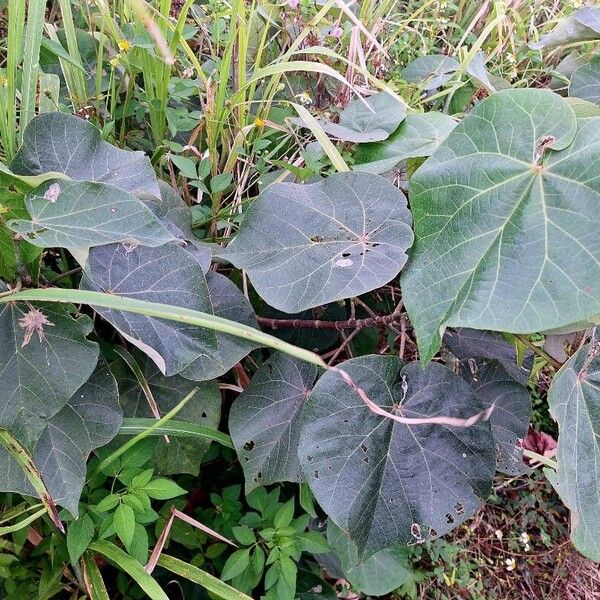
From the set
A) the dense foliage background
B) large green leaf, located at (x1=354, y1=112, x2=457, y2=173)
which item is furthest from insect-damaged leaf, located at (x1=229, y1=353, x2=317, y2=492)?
large green leaf, located at (x1=354, y1=112, x2=457, y2=173)

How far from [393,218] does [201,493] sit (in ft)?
2.19

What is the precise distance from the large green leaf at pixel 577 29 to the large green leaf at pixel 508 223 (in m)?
→ 0.64

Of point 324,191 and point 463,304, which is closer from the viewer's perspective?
point 463,304

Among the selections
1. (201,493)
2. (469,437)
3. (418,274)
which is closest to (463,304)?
(418,274)

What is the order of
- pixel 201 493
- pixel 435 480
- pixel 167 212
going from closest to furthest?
pixel 435 480 → pixel 167 212 → pixel 201 493

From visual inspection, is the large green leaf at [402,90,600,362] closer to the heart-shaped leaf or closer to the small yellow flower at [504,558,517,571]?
the heart-shaped leaf

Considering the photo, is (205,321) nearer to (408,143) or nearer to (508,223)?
(508,223)

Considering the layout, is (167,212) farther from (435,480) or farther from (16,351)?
(435,480)

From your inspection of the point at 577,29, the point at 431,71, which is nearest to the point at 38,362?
the point at 431,71

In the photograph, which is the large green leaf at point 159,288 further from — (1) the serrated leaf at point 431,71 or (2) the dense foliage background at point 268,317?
(1) the serrated leaf at point 431,71

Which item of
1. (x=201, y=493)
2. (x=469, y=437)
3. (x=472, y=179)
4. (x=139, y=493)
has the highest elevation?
(x=472, y=179)

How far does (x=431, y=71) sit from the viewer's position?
116 centimetres

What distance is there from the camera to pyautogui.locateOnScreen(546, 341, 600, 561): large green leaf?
2.17 ft

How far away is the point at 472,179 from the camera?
25.7 inches
